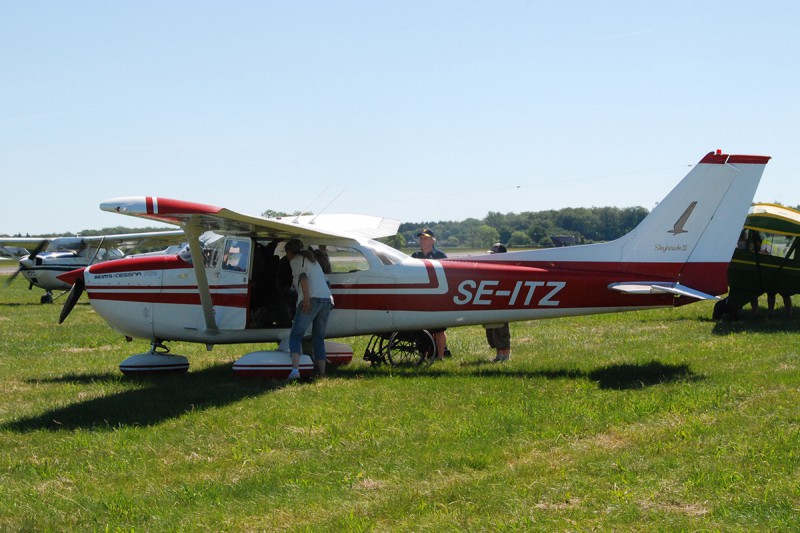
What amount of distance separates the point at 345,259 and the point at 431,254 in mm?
1553

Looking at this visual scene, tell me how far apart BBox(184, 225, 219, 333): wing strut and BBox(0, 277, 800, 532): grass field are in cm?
74

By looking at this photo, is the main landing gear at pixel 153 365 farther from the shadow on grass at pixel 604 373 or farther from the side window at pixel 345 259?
the side window at pixel 345 259

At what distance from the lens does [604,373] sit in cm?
887

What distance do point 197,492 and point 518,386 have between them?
399 centimetres

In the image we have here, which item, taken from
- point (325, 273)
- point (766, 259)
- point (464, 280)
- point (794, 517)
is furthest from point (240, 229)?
point (766, 259)

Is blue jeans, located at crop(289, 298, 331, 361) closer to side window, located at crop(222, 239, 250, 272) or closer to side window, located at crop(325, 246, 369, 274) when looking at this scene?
side window, located at crop(325, 246, 369, 274)

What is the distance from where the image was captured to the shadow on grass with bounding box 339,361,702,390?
26.9 ft

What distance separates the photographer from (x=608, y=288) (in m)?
8.99

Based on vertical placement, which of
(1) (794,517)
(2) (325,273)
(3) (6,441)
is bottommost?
(3) (6,441)

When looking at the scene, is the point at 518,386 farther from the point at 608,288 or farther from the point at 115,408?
the point at 115,408

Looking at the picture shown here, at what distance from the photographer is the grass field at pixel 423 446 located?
4684 mm

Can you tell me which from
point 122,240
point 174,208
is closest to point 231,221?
point 174,208

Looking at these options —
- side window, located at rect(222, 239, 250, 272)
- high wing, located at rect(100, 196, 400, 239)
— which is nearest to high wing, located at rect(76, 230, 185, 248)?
high wing, located at rect(100, 196, 400, 239)

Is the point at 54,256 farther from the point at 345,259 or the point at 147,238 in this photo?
the point at 345,259
